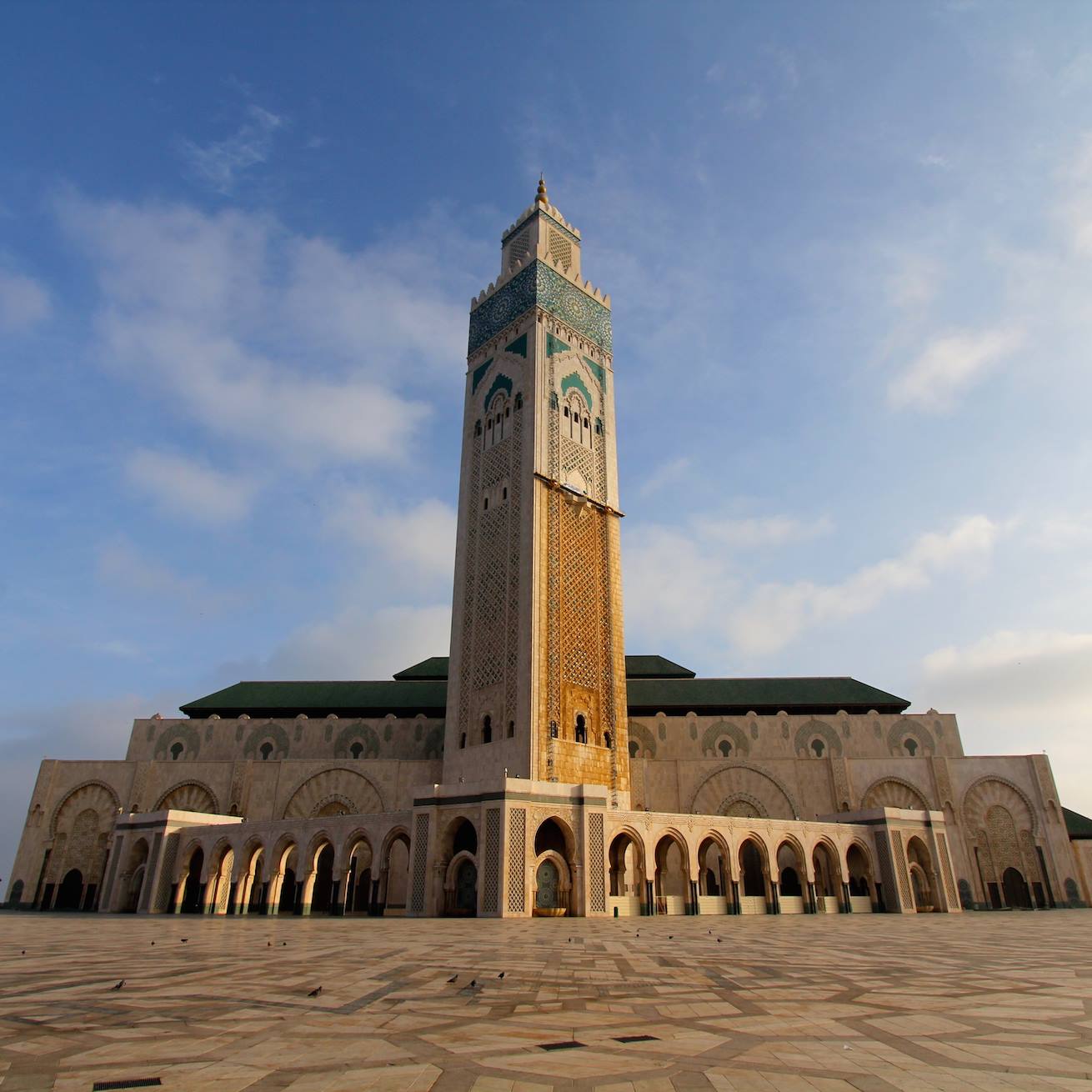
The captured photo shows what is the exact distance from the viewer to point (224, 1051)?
3383mm

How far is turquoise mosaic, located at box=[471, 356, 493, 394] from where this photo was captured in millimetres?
29781

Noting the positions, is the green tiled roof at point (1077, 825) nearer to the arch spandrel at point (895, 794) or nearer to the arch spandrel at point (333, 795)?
the arch spandrel at point (895, 794)

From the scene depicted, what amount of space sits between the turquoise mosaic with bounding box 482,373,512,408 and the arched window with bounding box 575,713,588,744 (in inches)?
472

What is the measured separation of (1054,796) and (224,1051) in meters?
32.6

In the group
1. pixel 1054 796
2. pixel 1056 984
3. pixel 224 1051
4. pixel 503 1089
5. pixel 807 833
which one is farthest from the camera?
pixel 1054 796

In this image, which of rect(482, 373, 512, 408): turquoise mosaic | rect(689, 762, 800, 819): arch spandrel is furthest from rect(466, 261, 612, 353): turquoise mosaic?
rect(689, 762, 800, 819): arch spandrel

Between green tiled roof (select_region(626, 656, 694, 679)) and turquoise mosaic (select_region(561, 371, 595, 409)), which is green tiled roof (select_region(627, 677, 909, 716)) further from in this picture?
turquoise mosaic (select_region(561, 371, 595, 409))

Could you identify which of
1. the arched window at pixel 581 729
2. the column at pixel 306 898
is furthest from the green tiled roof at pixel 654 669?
the column at pixel 306 898

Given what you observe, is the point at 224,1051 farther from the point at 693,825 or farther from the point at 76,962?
the point at 693,825

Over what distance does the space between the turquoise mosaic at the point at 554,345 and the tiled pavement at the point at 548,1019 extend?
22.6 metres

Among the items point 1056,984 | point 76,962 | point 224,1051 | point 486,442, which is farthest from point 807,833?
point 224,1051

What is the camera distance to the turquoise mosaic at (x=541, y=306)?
28719mm

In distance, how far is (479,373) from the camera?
30.1m

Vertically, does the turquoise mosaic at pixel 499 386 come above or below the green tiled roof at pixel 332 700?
above
